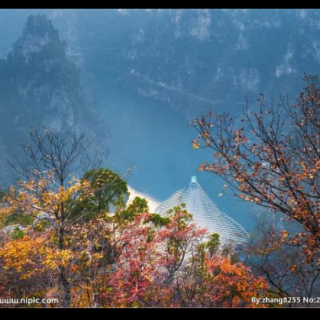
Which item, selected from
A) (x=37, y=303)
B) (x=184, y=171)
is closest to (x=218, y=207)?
(x=184, y=171)

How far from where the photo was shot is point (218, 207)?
1684 inches

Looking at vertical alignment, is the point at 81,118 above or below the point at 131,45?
below

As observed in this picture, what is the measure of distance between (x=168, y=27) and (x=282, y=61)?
120ft

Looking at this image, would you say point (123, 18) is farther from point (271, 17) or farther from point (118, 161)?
point (118, 161)

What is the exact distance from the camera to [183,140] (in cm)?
7169

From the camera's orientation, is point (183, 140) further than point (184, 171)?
Yes

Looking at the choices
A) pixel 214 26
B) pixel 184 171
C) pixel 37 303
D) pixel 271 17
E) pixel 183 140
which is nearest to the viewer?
pixel 37 303

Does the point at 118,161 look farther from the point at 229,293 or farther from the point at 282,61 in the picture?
the point at 229,293

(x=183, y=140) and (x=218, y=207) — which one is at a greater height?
(x=183, y=140)

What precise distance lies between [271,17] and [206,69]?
20417 millimetres
